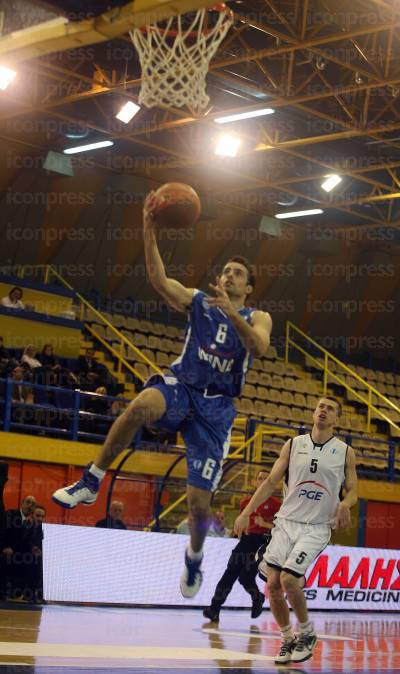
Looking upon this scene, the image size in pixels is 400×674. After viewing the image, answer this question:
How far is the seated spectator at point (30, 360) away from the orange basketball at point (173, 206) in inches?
458

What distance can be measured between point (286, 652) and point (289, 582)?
0.67 meters

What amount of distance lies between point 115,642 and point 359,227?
67.6ft

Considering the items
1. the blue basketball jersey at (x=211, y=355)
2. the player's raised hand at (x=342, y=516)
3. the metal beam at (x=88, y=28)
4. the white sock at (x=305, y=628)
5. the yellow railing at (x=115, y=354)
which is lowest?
the white sock at (x=305, y=628)

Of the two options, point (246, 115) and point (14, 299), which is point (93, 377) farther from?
point (246, 115)

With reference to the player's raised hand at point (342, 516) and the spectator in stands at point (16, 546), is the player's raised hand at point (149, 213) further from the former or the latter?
the spectator in stands at point (16, 546)

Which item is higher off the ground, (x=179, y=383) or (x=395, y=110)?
(x=395, y=110)

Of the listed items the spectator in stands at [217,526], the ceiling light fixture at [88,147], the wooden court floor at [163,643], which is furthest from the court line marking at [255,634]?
the ceiling light fixture at [88,147]

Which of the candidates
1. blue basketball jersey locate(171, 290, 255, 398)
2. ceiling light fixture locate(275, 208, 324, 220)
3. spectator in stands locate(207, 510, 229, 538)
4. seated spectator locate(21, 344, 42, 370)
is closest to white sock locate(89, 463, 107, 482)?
blue basketball jersey locate(171, 290, 255, 398)

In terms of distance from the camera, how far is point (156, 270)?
19.9 feet

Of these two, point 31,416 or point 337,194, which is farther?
point 337,194

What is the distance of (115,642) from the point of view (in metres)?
9.16

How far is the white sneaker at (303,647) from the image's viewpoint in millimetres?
9008

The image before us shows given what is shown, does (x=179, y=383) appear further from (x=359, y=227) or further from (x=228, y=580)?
(x=359, y=227)

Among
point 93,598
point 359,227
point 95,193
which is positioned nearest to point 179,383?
point 93,598
